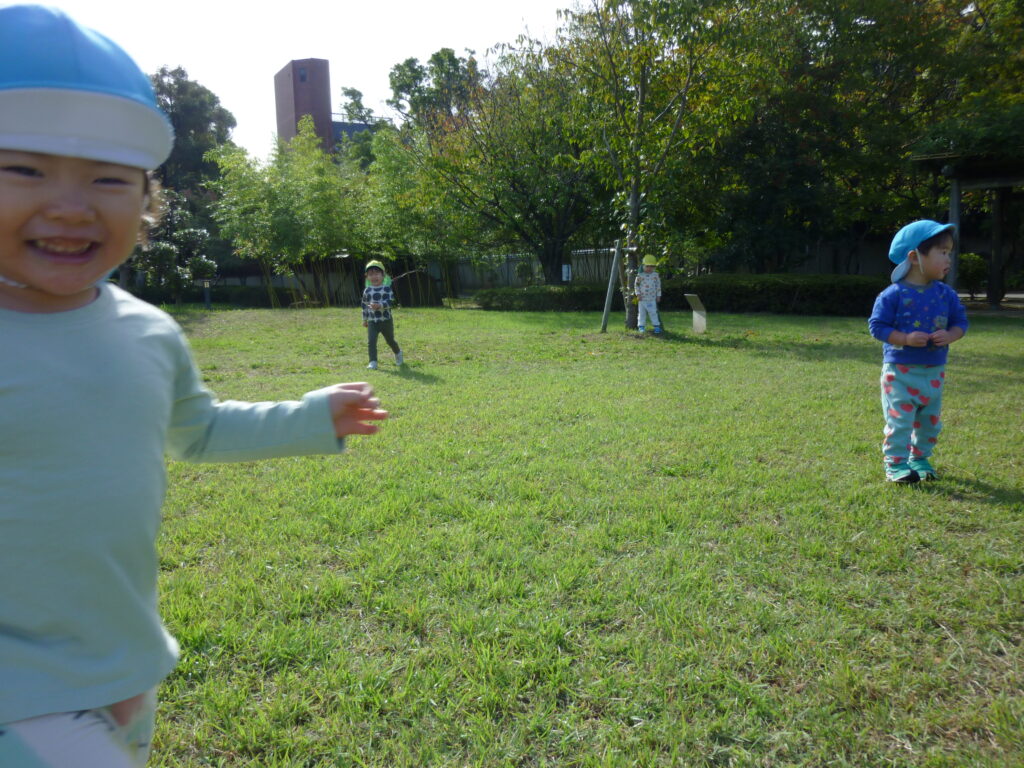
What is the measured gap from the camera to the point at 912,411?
4527mm

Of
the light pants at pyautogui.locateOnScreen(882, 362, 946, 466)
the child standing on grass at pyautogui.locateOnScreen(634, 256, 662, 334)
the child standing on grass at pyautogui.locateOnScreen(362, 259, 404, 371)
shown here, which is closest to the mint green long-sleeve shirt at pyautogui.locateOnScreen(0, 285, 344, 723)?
the light pants at pyautogui.locateOnScreen(882, 362, 946, 466)

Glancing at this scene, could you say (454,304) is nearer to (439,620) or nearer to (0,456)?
(439,620)

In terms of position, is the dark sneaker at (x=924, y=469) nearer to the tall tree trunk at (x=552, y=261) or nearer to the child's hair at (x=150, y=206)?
the child's hair at (x=150, y=206)

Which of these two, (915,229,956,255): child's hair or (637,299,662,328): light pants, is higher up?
(915,229,956,255): child's hair

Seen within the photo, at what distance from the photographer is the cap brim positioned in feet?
3.42

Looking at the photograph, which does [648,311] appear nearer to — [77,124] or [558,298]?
[558,298]

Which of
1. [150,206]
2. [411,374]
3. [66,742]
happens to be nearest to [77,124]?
[150,206]

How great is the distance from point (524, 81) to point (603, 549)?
1887cm

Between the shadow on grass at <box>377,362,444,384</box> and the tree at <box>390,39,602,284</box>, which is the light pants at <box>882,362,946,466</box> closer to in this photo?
the shadow on grass at <box>377,362,444,384</box>

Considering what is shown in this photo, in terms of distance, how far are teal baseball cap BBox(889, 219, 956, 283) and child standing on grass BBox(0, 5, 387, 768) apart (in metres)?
4.34

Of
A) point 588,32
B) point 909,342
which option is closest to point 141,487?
point 909,342

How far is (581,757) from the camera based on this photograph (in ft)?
6.78

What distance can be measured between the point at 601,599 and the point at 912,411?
2774 mm

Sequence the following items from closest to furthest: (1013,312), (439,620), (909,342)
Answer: (439,620) < (909,342) < (1013,312)
